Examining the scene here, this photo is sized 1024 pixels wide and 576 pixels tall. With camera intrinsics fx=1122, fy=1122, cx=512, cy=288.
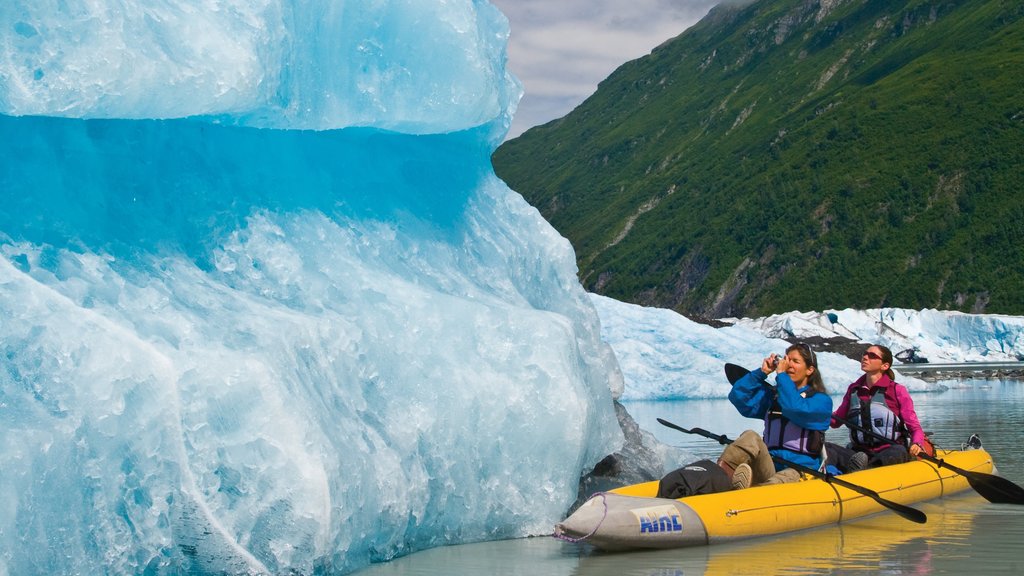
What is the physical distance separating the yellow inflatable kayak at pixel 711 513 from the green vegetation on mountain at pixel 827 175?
67601mm

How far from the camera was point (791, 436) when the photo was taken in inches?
304

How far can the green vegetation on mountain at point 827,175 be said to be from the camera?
7812 centimetres

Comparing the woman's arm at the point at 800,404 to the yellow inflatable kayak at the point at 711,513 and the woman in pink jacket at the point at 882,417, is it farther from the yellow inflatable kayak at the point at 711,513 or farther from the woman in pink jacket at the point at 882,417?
the woman in pink jacket at the point at 882,417

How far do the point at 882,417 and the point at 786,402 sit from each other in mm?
2396

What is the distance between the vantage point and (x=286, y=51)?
21.6 feet

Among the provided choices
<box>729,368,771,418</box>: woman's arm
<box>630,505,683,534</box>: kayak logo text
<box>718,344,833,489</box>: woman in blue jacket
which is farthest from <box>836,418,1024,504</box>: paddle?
<box>630,505,683,534</box>: kayak logo text

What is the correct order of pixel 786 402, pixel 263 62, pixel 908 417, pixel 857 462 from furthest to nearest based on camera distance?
pixel 908 417
pixel 857 462
pixel 786 402
pixel 263 62

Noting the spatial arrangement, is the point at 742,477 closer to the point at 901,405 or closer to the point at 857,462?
the point at 857,462

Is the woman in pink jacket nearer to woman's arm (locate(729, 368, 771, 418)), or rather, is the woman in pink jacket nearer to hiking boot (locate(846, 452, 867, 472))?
hiking boot (locate(846, 452, 867, 472))

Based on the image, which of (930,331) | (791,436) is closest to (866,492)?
(791,436)

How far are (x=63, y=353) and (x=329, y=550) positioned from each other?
1.60 meters

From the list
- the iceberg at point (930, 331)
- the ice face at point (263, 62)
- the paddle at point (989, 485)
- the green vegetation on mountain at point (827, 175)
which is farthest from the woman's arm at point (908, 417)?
the green vegetation on mountain at point (827, 175)

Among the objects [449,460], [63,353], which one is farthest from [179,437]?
[449,460]

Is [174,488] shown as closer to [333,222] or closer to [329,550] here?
[329,550]
